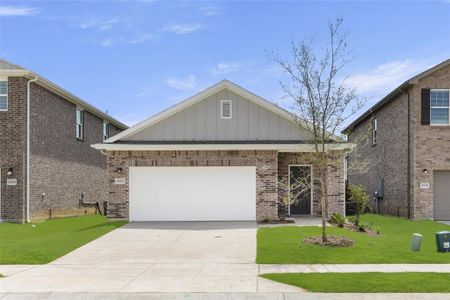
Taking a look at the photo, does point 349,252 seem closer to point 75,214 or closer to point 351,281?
point 351,281

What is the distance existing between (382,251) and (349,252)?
2.90 feet

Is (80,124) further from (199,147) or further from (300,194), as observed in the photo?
(300,194)

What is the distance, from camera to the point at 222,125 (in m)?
20.7

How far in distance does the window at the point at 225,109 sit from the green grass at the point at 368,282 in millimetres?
11448

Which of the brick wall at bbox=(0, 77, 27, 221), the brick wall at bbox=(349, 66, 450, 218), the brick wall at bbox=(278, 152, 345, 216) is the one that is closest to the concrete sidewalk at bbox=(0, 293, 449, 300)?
the brick wall at bbox=(278, 152, 345, 216)

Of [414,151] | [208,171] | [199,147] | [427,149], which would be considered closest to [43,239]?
[199,147]

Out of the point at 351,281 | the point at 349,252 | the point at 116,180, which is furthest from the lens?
the point at 116,180

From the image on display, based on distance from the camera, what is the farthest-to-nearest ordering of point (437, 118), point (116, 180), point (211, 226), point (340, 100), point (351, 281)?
point (437, 118) → point (116, 180) → point (211, 226) → point (340, 100) → point (351, 281)

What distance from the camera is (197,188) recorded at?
65.3ft

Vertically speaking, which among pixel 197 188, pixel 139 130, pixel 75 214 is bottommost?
pixel 75 214

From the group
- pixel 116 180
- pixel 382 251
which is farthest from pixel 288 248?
pixel 116 180

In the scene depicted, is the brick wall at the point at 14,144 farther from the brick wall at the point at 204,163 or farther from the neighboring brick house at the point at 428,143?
the neighboring brick house at the point at 428,143

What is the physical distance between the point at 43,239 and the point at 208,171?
272 inches

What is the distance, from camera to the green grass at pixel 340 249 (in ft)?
38.0
